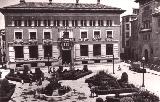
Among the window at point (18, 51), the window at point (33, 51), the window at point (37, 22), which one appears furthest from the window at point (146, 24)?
the window at point (18, 51)

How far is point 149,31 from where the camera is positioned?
51.2 m

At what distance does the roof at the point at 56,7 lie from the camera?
50406 mm

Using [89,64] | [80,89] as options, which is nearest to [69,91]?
[80,89]

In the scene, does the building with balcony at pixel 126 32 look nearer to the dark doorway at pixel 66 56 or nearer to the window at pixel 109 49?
the window at pixel 109 49

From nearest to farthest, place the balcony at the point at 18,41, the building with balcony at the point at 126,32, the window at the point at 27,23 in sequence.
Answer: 1. the balcony at the point at 18,41
2. the window at the point at 27,23
3. the building with balcony at the point at 126,32

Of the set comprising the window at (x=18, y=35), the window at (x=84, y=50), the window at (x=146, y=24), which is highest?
the window at (x=146, y=24)

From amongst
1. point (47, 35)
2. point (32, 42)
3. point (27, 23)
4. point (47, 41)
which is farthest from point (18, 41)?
point (47, 35)

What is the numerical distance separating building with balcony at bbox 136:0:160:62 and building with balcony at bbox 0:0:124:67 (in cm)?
551

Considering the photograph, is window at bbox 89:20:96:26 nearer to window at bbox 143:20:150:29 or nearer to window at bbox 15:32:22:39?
window at bbox 143:20:150:29

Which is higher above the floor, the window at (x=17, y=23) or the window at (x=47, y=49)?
the window at (x=17, y=23)

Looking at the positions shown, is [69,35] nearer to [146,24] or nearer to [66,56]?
[66,56]

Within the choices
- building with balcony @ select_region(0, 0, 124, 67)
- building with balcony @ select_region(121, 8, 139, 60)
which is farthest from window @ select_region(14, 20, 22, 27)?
building with balcony @ select_region(121, 8, 139, 60)

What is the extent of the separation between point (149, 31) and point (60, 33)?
18.9 m

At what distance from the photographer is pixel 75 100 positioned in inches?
910
